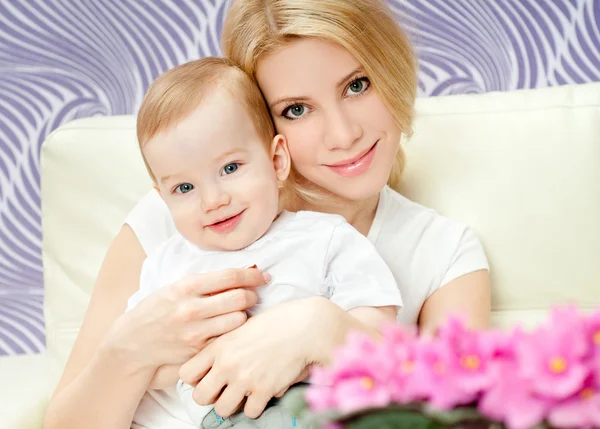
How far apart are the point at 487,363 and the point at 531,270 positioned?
3.59 feet

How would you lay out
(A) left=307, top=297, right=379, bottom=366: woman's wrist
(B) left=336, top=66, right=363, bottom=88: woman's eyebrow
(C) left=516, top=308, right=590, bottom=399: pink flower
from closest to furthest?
(C) left=516, top=308, right=590, bottom=399: pink flower
(A) left=307, top=297, right=379, bottom=366: woman's wrist
(B) left=336, top=66, right=363, bottom=88: woman's eyebrow

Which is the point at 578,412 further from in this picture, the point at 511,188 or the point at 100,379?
the point at 511,188

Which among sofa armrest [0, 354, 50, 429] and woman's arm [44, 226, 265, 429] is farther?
sofa armrest [0, 354, 50, 429]

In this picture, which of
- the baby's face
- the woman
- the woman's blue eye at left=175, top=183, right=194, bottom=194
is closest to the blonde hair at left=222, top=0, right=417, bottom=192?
the woman

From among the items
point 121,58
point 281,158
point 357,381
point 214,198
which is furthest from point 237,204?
point 121,58

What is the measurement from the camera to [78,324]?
1785 mm

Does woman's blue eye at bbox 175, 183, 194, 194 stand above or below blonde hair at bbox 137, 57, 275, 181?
below

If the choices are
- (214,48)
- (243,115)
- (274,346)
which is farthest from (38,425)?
(214,48)

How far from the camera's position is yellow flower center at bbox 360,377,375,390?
22.6 inches

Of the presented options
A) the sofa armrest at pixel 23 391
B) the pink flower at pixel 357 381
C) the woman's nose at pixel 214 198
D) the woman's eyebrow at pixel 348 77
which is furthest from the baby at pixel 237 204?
the pink flower at pixel 357 381

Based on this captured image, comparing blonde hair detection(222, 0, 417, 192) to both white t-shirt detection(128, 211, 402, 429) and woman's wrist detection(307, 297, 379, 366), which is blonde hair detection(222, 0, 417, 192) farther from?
woman's wrist detection(307, 297, 379, 366)

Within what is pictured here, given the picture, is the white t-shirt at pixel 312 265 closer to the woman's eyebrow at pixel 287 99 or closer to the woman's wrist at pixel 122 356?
the woman's wrist at pixel 122 356

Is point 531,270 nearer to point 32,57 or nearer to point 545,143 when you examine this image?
point 545,143

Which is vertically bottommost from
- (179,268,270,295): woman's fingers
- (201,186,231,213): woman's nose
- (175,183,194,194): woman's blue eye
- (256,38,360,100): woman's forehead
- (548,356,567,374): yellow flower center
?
(179,268,270,295): woman's fingers
